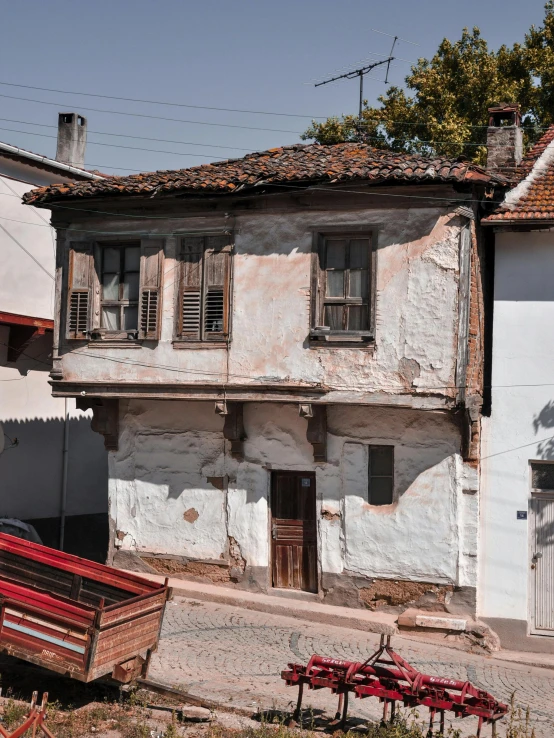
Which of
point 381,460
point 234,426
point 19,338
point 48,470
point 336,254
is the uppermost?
point 336,254

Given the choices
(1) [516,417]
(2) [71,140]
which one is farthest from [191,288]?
(2) [71,140]

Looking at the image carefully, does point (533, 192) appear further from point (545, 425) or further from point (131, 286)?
point (131, 286)

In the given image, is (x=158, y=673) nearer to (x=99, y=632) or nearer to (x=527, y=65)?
(x=99, y=632)

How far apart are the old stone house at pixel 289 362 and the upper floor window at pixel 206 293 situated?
0.03 metres

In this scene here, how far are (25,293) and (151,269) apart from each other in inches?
211

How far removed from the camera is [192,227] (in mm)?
14523

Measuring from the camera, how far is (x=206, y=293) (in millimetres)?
14422

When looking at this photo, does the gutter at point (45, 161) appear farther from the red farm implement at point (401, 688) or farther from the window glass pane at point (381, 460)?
the red farm implement at point (401, 688)

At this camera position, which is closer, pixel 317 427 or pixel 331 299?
pixel 331 299

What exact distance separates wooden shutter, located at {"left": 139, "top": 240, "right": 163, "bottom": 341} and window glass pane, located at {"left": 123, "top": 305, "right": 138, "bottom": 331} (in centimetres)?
31

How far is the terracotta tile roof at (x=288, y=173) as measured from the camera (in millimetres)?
12992

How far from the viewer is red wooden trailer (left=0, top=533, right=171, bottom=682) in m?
8.91

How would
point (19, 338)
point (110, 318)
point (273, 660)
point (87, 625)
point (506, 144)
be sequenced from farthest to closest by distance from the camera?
point (19, 338) → point (506, 144) → point (110, 318) → point (273, 660) → point (87, 625)

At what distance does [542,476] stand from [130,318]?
7012mm
